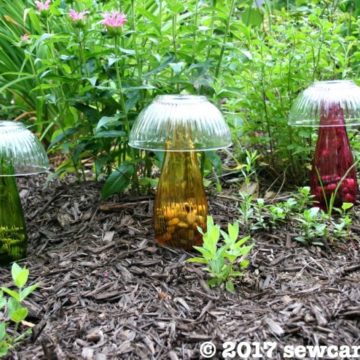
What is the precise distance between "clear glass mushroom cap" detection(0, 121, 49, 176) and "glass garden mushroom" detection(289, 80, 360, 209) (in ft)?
3.05

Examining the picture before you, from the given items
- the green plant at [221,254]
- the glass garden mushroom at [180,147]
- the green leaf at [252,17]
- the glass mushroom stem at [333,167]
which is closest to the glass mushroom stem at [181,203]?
the glass garden mushroom at [180,147]

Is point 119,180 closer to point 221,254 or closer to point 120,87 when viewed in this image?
point 120,87

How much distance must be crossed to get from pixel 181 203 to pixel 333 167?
65 cm

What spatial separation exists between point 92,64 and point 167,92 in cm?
29

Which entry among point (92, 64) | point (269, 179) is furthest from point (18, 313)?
point (269, 179)

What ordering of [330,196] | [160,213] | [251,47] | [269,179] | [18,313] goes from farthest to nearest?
[269,179], [251,47], [330,196], [160,213], [18,313]

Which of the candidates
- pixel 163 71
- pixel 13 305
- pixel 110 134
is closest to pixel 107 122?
pixel 110 134

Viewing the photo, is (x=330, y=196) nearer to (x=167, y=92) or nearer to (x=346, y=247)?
(x=346, y=247)

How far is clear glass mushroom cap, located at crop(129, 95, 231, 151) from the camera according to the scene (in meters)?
1.83

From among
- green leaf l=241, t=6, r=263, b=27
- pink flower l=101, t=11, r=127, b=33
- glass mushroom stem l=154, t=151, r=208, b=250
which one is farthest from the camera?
green leaf l=241, t=6, r=263, b=27

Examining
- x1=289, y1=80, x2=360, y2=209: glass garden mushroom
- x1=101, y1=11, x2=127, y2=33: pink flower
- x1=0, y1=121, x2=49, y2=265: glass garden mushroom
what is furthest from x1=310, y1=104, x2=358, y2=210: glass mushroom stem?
x1=0, y1=121, x2=49, y2=265: glass garden mushroom

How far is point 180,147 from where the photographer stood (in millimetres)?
1832

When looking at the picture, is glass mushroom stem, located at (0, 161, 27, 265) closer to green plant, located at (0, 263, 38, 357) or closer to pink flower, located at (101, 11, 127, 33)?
green plant, located at (0, 263, 38, 357)

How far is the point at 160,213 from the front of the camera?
78.5 inches
